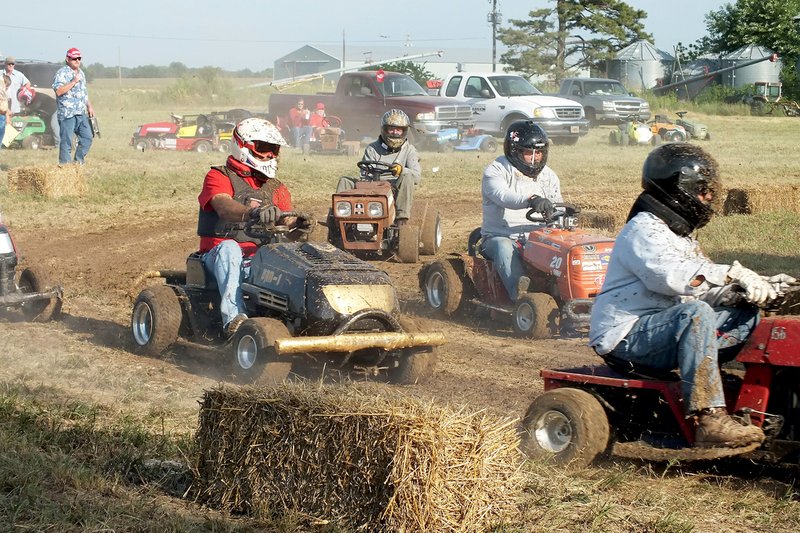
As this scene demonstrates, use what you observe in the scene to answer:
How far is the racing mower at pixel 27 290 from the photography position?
28.5 feet

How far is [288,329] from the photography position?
7.08m

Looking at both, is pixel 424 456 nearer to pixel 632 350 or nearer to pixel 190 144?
pixel 632 350

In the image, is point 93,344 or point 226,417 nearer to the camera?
point 226,417

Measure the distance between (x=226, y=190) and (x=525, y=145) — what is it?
9.05ft

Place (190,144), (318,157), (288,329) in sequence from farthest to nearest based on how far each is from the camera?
(190,144), (318,157), (288,329)

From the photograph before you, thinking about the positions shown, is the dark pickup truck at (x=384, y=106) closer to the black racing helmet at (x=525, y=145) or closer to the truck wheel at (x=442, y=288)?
the truck wheel at (x=442, y=288)

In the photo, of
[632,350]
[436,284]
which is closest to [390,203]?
[436,284]

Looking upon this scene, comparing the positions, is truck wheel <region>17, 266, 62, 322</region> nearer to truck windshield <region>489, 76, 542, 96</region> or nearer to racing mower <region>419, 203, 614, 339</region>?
racing mower <region>419, 203, 614, 339</region>

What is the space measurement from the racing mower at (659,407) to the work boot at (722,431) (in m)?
0.04

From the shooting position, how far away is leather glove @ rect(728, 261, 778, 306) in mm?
4641

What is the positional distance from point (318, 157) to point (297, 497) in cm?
1973

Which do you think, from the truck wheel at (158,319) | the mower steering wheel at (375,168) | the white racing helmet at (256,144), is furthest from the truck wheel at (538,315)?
the mower steering wheel at (375,168)

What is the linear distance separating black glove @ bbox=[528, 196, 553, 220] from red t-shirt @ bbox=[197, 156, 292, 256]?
2105 millimetres

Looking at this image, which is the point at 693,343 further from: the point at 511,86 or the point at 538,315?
the point at 511,86
